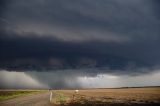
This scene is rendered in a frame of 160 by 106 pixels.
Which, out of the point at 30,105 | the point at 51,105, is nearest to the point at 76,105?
the point at 51,105

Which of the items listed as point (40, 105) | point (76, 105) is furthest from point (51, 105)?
point (76, 105)

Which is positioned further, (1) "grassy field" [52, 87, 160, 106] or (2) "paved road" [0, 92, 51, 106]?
(1) "grassy field" [52, 87, 160, 106]

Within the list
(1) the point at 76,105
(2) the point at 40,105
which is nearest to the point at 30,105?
(2) the point at 40,105

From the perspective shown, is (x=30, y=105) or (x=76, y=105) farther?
(x=76, y=105)

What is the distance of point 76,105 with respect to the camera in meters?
43.2

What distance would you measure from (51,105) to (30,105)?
3217 millimetres

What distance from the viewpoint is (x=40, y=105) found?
40.6 metres

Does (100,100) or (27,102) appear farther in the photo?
(100,100)

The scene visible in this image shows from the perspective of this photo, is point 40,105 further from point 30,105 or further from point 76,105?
point 76,105

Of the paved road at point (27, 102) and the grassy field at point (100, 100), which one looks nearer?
the paved road at point (27, 102)

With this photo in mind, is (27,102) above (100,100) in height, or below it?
below

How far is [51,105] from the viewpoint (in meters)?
41.0

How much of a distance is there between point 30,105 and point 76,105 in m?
7.53
